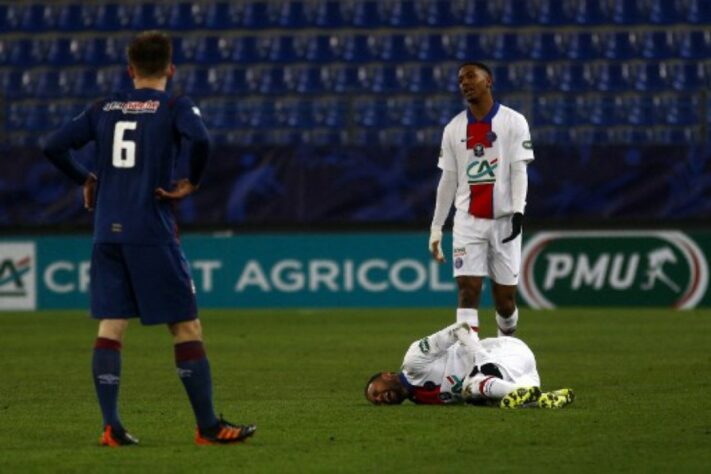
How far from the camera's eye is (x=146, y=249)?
7.91 meters

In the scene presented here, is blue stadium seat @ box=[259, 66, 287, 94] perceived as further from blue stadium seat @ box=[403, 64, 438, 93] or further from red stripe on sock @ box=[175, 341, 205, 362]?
red stripe on sock @ box=[175, 341, 205, 362]

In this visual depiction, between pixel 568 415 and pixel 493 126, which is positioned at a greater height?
pixel 493 126

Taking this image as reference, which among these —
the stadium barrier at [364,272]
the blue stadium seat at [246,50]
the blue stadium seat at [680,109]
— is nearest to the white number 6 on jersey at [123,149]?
the stadium barrier at [364,272]

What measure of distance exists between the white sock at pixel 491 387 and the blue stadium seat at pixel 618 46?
1445 centimetres

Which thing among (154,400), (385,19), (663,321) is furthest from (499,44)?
(154,400)

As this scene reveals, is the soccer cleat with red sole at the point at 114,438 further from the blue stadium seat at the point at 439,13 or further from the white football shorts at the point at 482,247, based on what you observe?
the blue stadium seat at the point at 439,13

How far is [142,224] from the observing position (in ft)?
26.0

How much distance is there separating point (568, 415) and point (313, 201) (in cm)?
1253

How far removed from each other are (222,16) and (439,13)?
3131 mm

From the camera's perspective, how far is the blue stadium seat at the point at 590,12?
23953mm

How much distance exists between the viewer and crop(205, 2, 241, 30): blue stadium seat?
2448 cm

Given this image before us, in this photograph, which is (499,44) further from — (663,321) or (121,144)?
(121,144)

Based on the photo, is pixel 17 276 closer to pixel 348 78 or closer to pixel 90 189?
pixel 348 78

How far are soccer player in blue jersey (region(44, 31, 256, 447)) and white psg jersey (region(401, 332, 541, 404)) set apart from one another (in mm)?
2253
